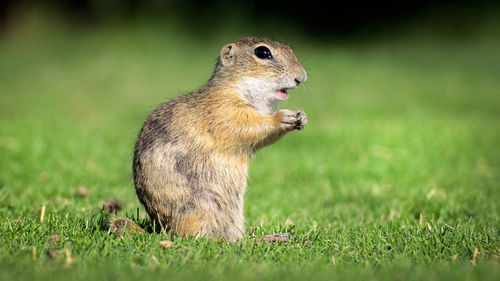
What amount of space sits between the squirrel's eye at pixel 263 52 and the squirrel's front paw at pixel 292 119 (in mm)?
549

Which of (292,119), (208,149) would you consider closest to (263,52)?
(292,119)

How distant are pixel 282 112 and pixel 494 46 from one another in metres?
16.9

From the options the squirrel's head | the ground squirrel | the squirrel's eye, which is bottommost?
the ground squirrel

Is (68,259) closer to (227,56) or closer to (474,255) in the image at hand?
(227,56)

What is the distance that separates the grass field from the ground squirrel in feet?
0.75

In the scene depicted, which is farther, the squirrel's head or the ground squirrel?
the squirrel's head

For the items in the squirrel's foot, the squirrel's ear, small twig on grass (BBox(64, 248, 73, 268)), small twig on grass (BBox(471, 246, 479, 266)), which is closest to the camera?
small twig on grass (BBox(64, 248, 73, 268))

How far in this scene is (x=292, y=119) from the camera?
3670 mm

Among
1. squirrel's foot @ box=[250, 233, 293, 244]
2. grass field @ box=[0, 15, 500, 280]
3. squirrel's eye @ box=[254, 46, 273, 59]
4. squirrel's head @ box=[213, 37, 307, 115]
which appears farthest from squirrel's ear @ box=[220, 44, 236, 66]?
squirrel's foot @ box=[250, 233, 293, 244]

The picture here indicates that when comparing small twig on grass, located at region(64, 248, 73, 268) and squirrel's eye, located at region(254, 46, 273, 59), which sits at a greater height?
squirrel's eye, located at region(254, 46, 273, 59)

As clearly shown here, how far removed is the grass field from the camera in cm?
308

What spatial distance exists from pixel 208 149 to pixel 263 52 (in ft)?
2.86

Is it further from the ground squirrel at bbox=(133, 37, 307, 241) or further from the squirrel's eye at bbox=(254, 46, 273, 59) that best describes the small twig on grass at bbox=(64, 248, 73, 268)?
the squirrel's eye at bbox=(254, 46, 273, 59)

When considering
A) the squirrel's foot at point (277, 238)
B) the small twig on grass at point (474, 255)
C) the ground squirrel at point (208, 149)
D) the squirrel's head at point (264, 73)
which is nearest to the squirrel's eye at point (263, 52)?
the squirrel's head at point (264, 73)
